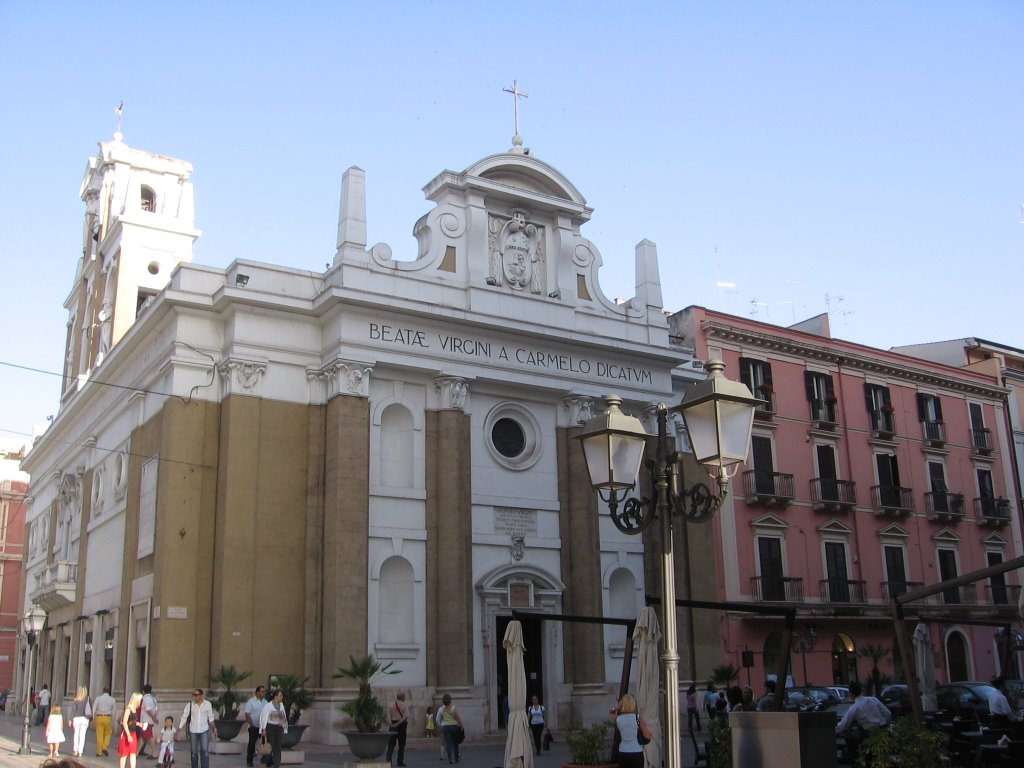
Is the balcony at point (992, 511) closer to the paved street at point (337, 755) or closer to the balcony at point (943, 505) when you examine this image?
the balcony at point (943, 505)

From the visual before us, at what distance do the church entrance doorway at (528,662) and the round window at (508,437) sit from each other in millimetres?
4584

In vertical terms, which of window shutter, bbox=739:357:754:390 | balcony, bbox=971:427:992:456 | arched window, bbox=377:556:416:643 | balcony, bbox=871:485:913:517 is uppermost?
window shutter, bbox=739:357:754:390

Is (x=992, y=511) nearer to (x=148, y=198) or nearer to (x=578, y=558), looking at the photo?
(x=578, y=558)

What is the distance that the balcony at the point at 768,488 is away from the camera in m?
36.4

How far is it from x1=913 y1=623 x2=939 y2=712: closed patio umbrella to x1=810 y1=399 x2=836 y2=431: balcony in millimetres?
Answer: 16940

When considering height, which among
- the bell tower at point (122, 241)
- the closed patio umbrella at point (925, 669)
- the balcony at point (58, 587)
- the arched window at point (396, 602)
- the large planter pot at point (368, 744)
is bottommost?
the large planter pot at point (368, 744)

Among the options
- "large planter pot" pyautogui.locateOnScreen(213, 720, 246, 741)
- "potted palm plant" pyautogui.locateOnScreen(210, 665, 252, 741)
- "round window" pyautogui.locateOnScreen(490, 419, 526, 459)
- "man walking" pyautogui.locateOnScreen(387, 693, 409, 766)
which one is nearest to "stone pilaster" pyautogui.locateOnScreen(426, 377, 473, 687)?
"round window" pyautogui.locateOnScreen(490, 419, 526, 459)

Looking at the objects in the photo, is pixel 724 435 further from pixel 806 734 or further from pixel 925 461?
pixel 925 461

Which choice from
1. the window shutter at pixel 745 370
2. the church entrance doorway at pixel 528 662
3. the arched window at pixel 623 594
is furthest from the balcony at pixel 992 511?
the church entrance doorway at pixel 528 662

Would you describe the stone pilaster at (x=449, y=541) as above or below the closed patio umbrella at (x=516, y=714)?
above

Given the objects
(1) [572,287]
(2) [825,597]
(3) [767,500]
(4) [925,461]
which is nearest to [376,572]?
(1) [572,287]

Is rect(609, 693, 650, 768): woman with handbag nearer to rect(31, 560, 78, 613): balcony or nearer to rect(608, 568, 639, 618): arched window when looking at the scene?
rect(608, 568, 639, 618): arched window

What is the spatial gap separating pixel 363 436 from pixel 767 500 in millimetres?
15409

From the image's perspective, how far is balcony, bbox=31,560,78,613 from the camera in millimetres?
35875
